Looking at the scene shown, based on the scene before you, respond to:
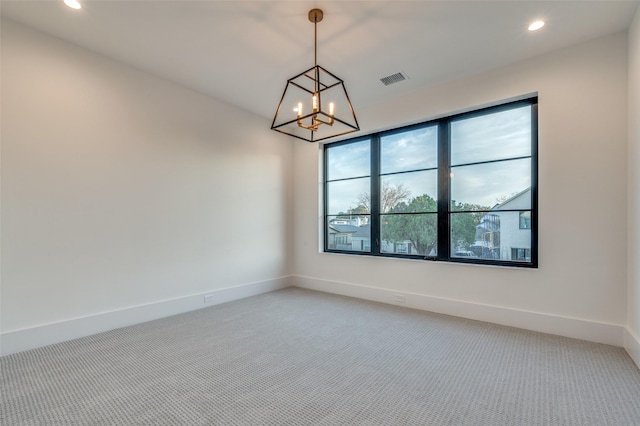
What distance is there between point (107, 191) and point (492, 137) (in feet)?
16.0

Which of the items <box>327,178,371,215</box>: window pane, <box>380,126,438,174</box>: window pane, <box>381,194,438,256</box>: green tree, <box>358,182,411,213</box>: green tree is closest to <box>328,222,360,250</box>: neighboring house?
<box>327,178,371,215</box>: window pane

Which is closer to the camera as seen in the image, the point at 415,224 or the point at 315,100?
the point at 315,100

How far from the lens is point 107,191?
3441 millimetres

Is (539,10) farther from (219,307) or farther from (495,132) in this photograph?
(219,307)

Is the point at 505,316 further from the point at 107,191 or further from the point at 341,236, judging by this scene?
the point at 107,191

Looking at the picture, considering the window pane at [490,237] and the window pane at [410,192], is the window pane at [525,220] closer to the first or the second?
the window pane at [490,237]

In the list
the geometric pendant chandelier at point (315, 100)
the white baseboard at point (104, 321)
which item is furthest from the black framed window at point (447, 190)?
the white baseboard at point (104, 321)

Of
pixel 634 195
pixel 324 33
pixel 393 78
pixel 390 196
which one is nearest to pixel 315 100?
pixel 324 33

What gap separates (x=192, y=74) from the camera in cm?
384

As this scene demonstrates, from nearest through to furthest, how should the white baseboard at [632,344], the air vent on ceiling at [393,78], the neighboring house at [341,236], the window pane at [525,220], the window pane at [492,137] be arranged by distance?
the white baseboard at [632,344]
the window pane at [525,220]
the window pane at [492,137]
the air vent on ceiling at [393,78]
the neighboring house at [341,236]

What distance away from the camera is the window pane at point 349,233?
5.04 metres

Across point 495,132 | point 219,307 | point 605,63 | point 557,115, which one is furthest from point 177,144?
point 605,63

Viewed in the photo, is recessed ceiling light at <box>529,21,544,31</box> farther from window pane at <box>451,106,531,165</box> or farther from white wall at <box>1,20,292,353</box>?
white wall at <box>1,20,292,353</box>

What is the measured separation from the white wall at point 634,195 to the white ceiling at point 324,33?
0.35 m
